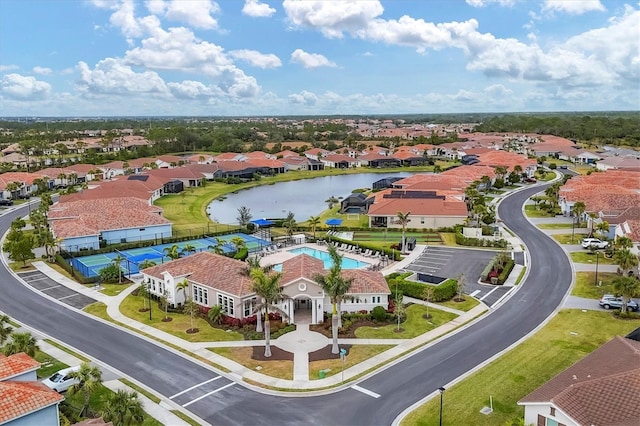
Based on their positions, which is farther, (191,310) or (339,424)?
(191,310)

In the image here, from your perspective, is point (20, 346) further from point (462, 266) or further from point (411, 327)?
point (462, 266)

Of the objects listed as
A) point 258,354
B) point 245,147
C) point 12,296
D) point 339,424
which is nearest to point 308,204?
point 12,296

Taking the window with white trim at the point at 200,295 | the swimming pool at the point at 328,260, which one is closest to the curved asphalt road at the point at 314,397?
the window with white trim at the point at 200,295

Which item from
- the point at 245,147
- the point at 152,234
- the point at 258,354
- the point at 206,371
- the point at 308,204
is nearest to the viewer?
the point at 206,371

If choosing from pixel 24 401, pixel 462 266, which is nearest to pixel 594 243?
pixel 462 266

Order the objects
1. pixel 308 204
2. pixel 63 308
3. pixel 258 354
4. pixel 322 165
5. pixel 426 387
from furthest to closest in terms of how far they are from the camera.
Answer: pixel 322 165 → pixel 308 204 → pixel 63 308 → pixel 258 354 → pixel 426 387

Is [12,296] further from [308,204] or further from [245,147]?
[245,147]
